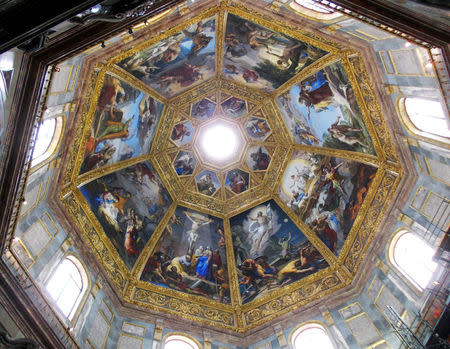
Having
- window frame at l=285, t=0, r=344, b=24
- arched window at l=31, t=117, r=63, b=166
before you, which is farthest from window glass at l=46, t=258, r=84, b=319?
window frame at l=285, t=0, r=344, b=24

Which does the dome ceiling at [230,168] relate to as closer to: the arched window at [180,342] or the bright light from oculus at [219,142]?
the bright light from oculus at [219,142]

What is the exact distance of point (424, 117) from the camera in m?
11.9

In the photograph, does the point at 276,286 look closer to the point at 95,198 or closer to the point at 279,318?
the point at 279,318

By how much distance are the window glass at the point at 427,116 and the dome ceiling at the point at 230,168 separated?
1.35 m

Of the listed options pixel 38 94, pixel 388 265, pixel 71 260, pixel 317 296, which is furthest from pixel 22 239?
pixel 388 265

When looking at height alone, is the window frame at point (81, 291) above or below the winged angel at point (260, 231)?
below

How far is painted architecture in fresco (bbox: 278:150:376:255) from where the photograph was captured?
15.7m

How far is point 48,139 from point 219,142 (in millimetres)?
9930

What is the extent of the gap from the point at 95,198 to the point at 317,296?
28.1ft

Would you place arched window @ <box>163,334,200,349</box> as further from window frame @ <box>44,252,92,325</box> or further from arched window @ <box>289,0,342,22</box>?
arched window @ <box>289,0,342,22</box>

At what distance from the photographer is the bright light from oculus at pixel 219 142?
2034cm

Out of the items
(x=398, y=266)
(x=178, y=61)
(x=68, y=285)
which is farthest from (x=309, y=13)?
(x=68, y=285)

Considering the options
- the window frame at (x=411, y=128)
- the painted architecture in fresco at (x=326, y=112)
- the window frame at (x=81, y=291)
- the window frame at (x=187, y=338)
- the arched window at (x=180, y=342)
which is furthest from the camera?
the painted architecture in fresco at (x=326, y=112)

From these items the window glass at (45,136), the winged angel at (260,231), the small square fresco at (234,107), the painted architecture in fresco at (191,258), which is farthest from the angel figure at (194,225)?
the window glass at (45,136)
